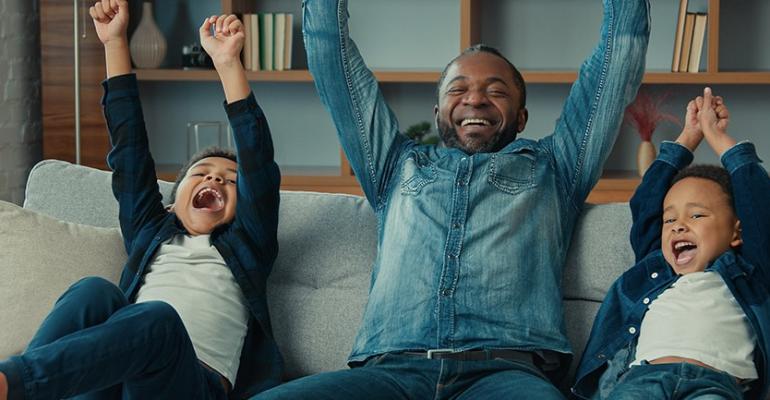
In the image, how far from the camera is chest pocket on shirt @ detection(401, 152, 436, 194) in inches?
92.4

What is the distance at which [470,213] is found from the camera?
2.28 m

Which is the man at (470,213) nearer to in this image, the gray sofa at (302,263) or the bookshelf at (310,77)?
the gray sofa at (302,263)

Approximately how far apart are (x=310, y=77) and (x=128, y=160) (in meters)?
2.06

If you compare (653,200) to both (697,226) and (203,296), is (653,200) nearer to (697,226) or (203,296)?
(697,226)

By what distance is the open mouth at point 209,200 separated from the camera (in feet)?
7.98

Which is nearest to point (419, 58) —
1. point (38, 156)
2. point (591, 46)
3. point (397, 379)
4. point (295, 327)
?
point (591, 46)

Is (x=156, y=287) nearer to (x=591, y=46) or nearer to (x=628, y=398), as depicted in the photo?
(x=628, y=398)

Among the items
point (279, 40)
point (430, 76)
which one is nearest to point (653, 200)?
point (430, 76)

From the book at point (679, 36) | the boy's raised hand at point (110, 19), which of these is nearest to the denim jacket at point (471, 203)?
the boy's raised hand at point (110, 19)

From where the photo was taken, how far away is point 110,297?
6.70ft

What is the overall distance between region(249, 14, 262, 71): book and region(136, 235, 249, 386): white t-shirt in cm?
219

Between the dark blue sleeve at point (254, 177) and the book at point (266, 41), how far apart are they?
7.31 ft

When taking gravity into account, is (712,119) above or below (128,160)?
above

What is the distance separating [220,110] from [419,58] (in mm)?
887
